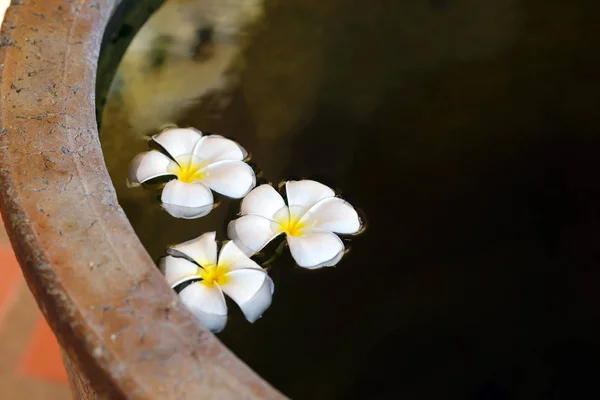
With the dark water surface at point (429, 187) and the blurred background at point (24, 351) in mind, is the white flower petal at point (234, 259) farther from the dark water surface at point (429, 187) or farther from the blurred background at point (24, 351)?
the blurred background at point (24, 351)

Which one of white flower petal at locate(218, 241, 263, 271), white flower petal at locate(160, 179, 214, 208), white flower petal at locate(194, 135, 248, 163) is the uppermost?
white flower petal at locate(194, 135, 248, 163)

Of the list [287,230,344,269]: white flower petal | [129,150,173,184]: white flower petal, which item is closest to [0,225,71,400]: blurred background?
[129,150,173,184]: white flower petal

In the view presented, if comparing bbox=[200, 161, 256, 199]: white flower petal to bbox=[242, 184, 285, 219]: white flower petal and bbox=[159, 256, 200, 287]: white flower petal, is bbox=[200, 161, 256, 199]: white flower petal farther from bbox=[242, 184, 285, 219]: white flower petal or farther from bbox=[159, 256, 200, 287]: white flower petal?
bbox=[159, 256, 200, 287]: white flower petal

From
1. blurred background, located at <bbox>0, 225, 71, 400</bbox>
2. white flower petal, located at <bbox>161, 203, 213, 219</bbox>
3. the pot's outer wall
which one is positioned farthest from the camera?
blurred background, located at <bbox>0, 225, 71, 400</bbox>

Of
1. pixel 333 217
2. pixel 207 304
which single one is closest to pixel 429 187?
pixel 333 217

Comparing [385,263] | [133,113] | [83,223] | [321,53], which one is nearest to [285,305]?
[385,263]

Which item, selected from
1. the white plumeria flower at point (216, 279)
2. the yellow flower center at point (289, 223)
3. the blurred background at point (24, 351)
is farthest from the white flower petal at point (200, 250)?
the blurred background at point (24, 351)

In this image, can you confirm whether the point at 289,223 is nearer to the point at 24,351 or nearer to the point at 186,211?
the point at 186,211
